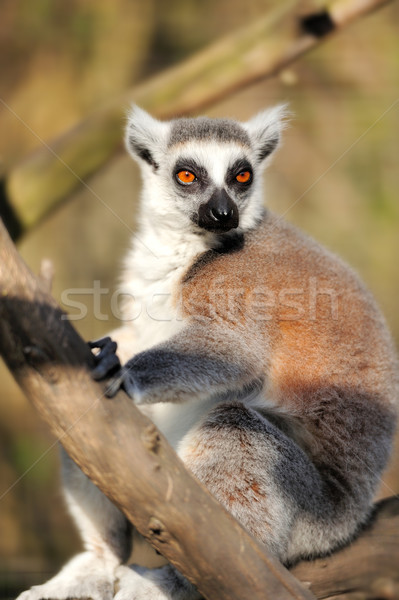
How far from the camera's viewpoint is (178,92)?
3.93 metres

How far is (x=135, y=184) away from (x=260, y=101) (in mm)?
1510

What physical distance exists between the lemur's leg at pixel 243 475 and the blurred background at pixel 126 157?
3.80 meters

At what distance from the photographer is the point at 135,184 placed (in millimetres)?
6406

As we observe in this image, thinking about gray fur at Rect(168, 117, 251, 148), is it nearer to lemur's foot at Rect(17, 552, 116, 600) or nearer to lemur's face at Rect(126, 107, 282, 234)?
lemur's face at Rect(126, 107, 282, 234)

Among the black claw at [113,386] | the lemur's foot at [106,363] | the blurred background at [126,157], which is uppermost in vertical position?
the lemur's foot at [106,363]

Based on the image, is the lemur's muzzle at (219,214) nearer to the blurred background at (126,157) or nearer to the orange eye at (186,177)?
the orange eye at (186,177)

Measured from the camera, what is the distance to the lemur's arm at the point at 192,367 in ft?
7.02

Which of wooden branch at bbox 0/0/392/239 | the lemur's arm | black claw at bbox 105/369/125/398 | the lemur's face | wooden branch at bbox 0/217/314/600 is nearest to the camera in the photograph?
wooden branch at bbox 0/217/314/600

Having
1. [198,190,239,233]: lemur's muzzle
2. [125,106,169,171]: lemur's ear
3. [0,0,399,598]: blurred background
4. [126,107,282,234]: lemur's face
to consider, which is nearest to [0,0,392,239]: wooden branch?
[125,106,169,171]: lemur's ear

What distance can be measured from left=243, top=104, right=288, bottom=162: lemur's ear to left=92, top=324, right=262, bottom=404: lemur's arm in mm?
1171

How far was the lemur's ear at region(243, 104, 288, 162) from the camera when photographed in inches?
125

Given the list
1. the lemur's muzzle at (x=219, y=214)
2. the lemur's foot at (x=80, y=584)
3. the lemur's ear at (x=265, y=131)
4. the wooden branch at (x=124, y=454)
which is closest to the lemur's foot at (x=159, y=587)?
the lemur's foot at (x=80, y=584)

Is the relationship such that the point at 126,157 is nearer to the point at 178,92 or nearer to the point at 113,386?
the point at 178,92

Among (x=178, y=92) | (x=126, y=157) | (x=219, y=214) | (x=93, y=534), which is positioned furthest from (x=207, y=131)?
(x=126, y=157)
